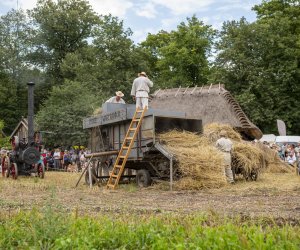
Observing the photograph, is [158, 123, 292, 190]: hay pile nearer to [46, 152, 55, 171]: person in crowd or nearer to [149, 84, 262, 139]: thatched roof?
[149, 84, 262, 139]: thatched roof

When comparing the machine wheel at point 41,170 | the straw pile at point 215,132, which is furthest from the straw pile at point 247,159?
the machine wheel at point 41,170

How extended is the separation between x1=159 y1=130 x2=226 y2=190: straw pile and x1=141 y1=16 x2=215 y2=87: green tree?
26781 millimetres

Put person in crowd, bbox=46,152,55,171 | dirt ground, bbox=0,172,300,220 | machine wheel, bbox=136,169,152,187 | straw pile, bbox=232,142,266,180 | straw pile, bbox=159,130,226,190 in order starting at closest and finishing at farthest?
1. dirt ground, bbox=0,172,300,220
2. straw pile, bbox=159,130,226,190
3. machine wheel, bbox=136,169,152,187
4. straw pile, bbox=232,142,266,180
5. person in crowd, bbox=46,152,55,171

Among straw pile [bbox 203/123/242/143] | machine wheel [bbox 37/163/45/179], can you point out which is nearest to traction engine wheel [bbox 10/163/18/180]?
machine wheel [bbox 37/163/45/179]

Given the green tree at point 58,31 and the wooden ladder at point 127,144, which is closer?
the wooden ladder at point 127,144

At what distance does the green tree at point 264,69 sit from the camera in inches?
1271

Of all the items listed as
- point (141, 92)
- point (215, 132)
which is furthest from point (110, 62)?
point (141, 92)

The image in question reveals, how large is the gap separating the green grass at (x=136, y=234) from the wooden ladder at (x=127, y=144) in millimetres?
6604

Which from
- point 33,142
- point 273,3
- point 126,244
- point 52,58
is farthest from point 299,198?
point 52,58

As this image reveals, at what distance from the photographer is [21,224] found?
532 centimetres

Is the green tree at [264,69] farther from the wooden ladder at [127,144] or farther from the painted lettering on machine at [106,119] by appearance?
the wooden ladder at [127,144]

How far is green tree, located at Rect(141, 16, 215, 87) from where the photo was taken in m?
40.0

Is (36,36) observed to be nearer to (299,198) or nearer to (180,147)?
(180,147)

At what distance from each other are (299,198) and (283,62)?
25.8 metres
